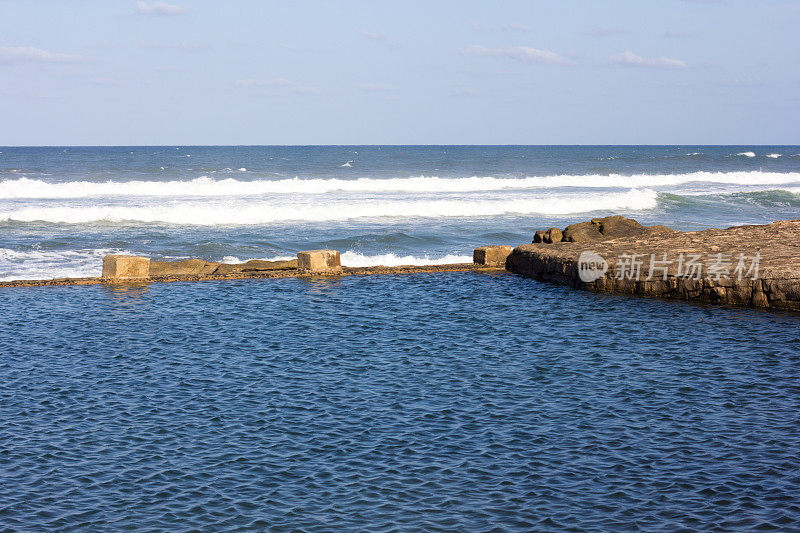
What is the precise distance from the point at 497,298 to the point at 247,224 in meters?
23.5

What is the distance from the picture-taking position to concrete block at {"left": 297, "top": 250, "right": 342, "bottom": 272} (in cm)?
2348

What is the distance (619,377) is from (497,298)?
695 cm

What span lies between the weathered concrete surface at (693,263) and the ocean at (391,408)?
592 millimetres

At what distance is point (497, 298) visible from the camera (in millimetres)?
19766

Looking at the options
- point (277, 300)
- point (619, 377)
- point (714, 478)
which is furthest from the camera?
point (277, 300)

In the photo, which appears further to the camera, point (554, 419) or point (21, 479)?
point (554, 419)

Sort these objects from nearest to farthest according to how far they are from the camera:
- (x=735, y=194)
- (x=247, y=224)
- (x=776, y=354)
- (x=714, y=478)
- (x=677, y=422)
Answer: (x=714, y=478) < (x=677, y=422) < (x=776, y=354) < (x=247, y=224) < (x=735, y=194)

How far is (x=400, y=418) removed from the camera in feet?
36.8

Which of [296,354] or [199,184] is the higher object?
[199,184]

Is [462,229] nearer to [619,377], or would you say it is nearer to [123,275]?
[123,275]

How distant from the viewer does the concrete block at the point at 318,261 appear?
2348cm

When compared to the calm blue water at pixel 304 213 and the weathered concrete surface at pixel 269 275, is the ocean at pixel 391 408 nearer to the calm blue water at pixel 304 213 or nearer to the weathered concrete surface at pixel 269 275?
the weathered concrete surface at pixel 269 275

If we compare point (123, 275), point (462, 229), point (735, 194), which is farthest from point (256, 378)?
point (735, 194)

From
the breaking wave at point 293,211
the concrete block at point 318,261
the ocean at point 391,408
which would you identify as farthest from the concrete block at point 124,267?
the breaking wave at point 293,211
